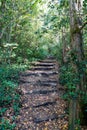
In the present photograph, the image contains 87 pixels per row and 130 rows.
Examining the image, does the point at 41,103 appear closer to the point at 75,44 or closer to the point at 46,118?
the point at 46,118

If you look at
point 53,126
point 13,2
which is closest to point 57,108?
point 53,126

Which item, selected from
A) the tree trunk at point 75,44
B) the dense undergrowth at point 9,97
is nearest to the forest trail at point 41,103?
the dense undergrowth at point 9,97

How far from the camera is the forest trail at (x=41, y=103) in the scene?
7507 mm

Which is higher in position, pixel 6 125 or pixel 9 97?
pixel 9 97

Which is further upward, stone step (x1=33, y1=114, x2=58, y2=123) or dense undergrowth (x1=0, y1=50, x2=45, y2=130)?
dense undergrowth (x1=0, y1=50, x2=45, y2=130)

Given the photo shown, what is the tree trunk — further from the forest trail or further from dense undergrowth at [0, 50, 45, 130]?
dense undergrowth at [0, 50, 45, 130]

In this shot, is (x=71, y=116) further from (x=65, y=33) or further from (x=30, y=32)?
(x=30, y=32)

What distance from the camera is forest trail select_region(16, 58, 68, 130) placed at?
7.51m

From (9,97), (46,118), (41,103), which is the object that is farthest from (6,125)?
(41,103)

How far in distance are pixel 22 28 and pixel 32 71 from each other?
3126mm

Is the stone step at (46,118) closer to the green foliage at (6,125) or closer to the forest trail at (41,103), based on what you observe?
the forest trail at (41,103)

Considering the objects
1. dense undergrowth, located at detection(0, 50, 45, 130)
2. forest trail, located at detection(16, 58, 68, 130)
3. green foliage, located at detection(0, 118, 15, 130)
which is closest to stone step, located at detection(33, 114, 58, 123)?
forest trail, located at detection(16, 58, 68, 130)

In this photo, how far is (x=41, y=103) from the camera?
902 centimetres

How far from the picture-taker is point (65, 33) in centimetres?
1432
